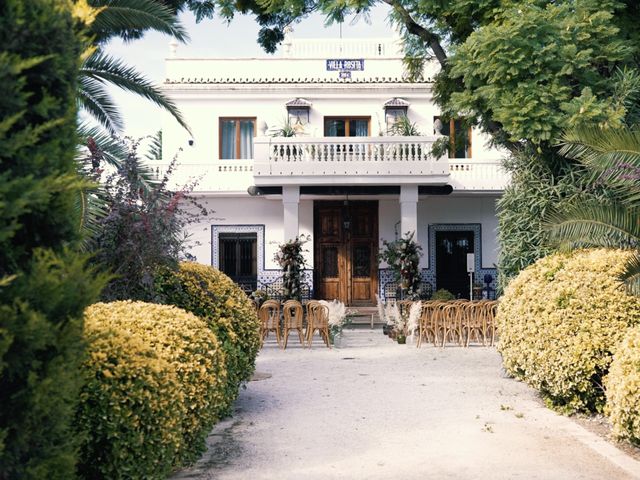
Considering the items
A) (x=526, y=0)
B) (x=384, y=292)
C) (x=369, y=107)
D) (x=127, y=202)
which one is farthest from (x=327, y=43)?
(x=127, y=202)

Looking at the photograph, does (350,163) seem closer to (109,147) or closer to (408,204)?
(408,204)

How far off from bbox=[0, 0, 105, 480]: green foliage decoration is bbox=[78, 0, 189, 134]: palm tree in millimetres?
5865

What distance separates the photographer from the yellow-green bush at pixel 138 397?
457cm

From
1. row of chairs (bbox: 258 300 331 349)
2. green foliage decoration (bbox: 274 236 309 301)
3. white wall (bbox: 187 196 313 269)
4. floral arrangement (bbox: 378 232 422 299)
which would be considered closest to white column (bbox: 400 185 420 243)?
floral arrangement (bbox: 378 232 422 299)

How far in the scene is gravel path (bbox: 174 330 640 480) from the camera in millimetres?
5910

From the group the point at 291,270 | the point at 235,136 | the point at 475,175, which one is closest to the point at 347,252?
the point at 291,270

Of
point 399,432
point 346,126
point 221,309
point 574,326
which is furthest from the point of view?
point 346,126

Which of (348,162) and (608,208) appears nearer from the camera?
(608,208)

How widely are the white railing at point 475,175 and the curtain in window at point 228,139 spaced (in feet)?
22.6

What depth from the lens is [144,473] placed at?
15.6ft

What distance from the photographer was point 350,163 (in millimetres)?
21234

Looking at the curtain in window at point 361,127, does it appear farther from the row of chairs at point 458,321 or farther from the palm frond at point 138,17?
the palm frond at point 138,17

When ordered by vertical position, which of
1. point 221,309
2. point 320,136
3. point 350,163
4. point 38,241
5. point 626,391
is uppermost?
point 320,136

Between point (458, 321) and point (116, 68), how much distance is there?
26.6 feet
